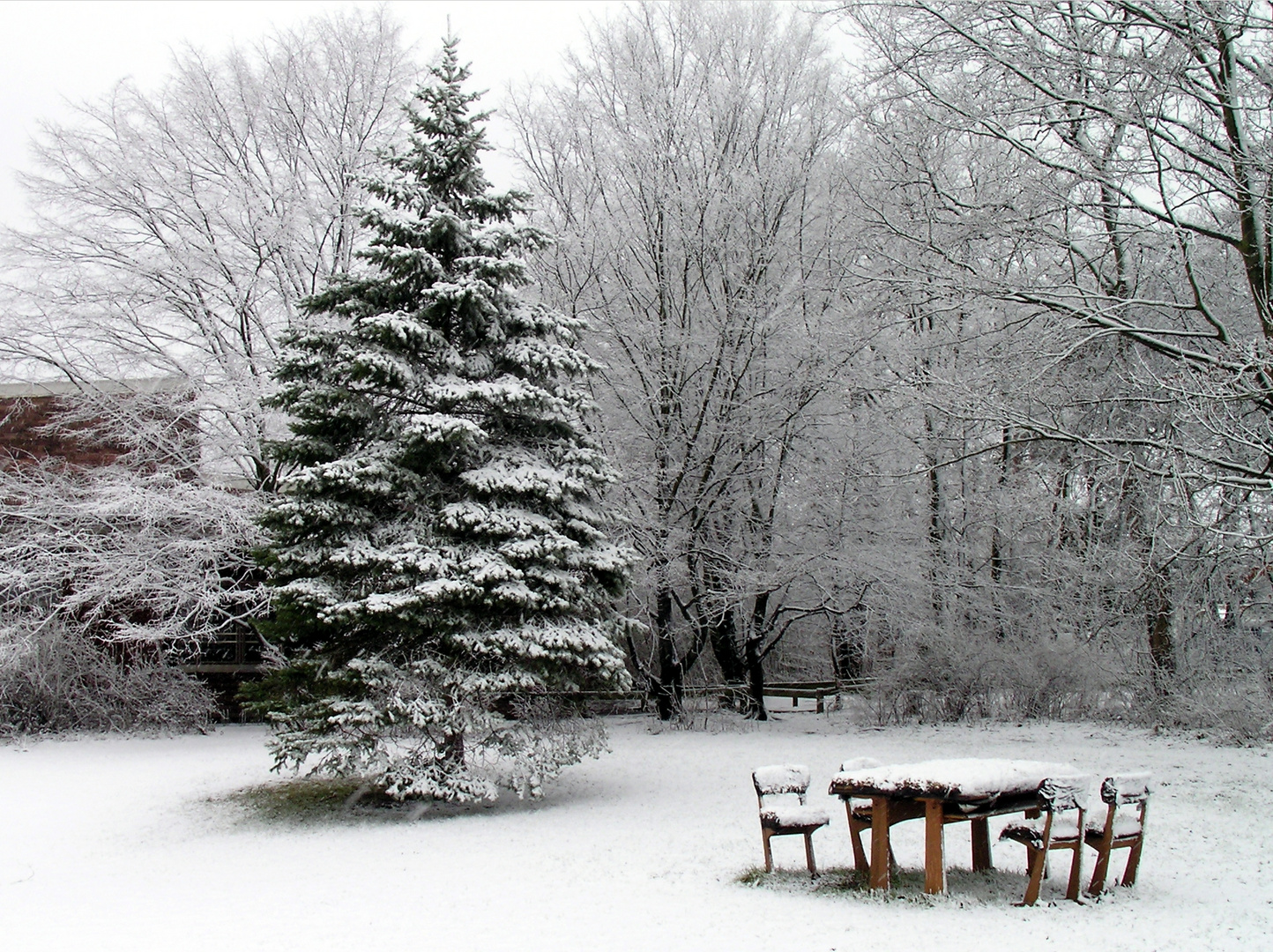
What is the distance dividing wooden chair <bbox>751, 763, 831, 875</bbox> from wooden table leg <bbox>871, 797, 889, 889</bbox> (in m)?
0.37

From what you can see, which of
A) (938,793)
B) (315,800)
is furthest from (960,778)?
(315,800)

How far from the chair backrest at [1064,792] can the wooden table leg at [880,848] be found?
0.94 meters

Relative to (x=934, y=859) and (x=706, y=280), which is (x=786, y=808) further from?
(x=706, y=280)

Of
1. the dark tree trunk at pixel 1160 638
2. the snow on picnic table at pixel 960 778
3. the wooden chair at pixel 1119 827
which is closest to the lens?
the snow on picnic table at pixel 960 778

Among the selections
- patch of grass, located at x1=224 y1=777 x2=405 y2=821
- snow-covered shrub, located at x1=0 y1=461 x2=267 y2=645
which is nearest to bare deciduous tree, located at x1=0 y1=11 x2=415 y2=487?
snow-covered shrub, located at x1=0 y1=461 x2=267 y2=645

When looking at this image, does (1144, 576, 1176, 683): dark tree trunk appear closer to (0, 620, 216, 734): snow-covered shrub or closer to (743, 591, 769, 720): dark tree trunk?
(743, 591, 769, 720): dark tree trunk

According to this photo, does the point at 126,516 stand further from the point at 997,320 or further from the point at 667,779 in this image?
the point at 997,320

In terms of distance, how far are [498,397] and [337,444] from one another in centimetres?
192

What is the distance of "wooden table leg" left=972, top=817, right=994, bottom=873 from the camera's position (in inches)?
266

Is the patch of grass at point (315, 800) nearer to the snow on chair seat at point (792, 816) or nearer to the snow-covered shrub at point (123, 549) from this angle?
the snow-covered shrub at point (123, 549)

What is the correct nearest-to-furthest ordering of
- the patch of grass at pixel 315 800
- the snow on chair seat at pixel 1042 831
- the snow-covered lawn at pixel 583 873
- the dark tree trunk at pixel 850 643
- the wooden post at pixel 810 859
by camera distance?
the snow-covered lawn at pixel 583 873 → the snow on chair seat at pixel 1042 831 → the wooden post at pixel 810 859 → the patch of grass at pixel 315 800 → the dark tree trunk at pixel 850 643

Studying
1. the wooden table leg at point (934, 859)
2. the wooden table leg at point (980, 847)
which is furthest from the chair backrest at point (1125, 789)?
the wooden table leg at point (934, 859)

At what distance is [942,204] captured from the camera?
11.1m

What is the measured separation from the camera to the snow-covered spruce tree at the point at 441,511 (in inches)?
382
